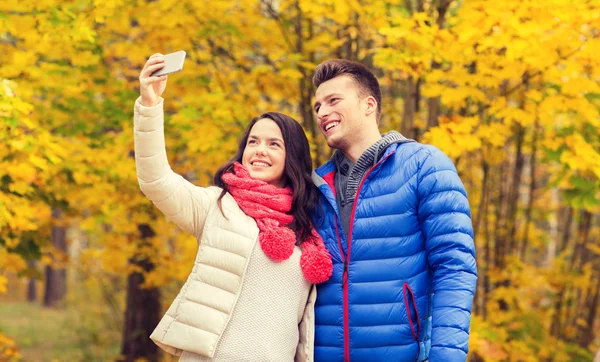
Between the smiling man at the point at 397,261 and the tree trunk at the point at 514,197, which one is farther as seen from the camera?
the tree trunk at the point at 514,197

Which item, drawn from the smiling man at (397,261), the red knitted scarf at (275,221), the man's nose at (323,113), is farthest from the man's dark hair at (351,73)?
the red knitted scarf at (275,221)

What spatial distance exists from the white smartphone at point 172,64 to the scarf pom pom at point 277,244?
67cm

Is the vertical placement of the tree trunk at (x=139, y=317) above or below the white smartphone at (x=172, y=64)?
below

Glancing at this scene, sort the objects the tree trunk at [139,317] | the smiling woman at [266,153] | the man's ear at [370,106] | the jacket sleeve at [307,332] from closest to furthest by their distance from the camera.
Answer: the jacket sleeve at [307,332], the smiling woman at [266,153], the man's ear at [370,106], the tree trunk at [139,317]

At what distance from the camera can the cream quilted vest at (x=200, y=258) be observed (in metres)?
2.31

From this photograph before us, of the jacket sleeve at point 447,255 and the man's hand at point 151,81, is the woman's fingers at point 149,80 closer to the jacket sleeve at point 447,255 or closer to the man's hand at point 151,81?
the man's hand at point 151,81

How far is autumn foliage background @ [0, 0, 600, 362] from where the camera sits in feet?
12.9

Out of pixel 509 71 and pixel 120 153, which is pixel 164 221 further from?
pixel 509 71

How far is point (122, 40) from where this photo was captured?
614 cm

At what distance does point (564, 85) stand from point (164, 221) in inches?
168

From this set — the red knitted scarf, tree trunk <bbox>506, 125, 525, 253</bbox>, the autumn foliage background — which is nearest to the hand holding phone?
the red knitted scarf

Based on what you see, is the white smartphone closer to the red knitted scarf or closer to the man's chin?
the red knitted scarf

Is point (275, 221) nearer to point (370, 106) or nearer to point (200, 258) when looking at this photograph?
point (200, 258)

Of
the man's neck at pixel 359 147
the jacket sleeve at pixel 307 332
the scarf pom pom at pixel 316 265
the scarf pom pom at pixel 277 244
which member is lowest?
the jacket sleeve at pixel 307 332
